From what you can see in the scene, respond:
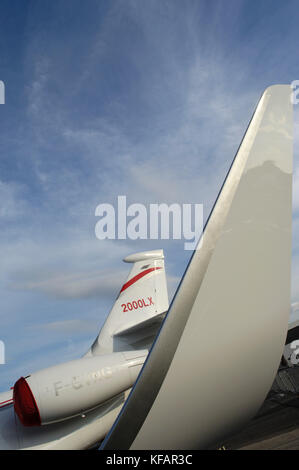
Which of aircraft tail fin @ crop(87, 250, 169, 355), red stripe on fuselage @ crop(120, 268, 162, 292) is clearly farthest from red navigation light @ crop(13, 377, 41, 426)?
red stripe on fuselage @ crop(120, 268, 162, 292)

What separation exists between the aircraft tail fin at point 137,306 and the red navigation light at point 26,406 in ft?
6.65

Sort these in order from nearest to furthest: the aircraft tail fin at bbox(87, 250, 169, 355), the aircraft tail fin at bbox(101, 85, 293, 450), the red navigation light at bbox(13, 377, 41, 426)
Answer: the aircraft tail fin at bbox(101, 85, 293, 450) < the red navigation light at bbox(13, 377, 41, 426) < the aircraft tail fin at bbox(87, 250, 169, 355)

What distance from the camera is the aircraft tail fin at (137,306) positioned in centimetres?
516

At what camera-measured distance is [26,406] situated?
3117 millimetres

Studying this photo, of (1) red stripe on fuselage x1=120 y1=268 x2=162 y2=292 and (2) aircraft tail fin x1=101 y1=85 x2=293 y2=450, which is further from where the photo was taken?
(1) red stripe on fuselage x1=120 y1=268 x2=162 y2=292

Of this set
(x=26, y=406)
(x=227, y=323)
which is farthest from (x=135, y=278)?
(x=227, y=323)

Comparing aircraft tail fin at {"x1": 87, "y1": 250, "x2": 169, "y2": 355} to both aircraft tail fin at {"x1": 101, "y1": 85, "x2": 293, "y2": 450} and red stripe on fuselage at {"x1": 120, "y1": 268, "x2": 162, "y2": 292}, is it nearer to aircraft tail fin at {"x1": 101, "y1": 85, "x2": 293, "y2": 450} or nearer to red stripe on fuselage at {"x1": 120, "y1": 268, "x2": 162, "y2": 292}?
red stripe on fuselage at {"x1": 120, "y1": 268, "x2": 162, "y2": 292}

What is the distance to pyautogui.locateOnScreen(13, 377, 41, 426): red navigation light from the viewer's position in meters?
3.10

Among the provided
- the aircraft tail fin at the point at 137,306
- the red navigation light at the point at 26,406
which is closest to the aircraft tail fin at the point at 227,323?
the red navigation light at the point at 26,406

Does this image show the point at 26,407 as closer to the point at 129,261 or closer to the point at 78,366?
the point at 78,366

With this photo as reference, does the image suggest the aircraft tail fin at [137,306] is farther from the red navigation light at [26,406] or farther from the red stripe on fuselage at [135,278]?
the red navigation light at [26,406]

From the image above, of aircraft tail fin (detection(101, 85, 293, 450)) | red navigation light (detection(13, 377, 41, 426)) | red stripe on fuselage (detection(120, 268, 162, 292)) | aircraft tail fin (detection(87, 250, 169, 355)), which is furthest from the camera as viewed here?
red stripe on fuselage (detection(120, 268, 162, 292))

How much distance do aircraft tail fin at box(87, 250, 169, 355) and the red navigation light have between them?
2.03 meters

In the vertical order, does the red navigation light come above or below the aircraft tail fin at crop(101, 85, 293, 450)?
below
